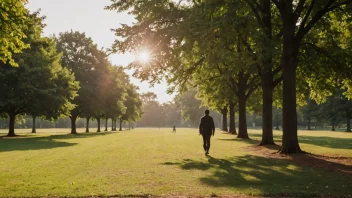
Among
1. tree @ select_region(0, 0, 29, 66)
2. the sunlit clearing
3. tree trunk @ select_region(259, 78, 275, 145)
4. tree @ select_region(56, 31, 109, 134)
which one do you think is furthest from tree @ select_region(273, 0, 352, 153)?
tree @ select_region(56, 31, 109, 134)

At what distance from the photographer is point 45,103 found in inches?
1503

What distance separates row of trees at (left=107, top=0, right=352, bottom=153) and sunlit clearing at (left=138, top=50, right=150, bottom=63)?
446mm

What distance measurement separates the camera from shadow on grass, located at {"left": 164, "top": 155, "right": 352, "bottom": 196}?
9.32m

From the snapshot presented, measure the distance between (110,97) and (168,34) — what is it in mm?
41741

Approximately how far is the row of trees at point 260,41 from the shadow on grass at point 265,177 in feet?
19.1

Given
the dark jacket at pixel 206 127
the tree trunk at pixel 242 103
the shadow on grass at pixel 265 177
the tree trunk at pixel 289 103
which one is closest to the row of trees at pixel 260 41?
the tree trunk at pixel 289 103

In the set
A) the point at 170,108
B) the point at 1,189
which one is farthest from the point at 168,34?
the point at 170,108

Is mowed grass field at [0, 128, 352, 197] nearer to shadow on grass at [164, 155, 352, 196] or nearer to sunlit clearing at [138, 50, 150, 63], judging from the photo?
shadow on grass at [164, 155, 352, 196]

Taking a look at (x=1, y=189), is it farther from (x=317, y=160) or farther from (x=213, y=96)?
(x=213, y=96)

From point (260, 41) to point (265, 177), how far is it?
8745 millimetres

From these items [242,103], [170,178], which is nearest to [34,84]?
[242,103]

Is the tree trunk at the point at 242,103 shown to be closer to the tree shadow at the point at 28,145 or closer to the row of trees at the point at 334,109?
the tree shadow at the point at 28,145

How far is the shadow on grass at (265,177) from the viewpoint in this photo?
9320mm

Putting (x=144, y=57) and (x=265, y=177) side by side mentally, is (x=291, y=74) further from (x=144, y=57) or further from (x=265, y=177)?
(x=144, y=57)
